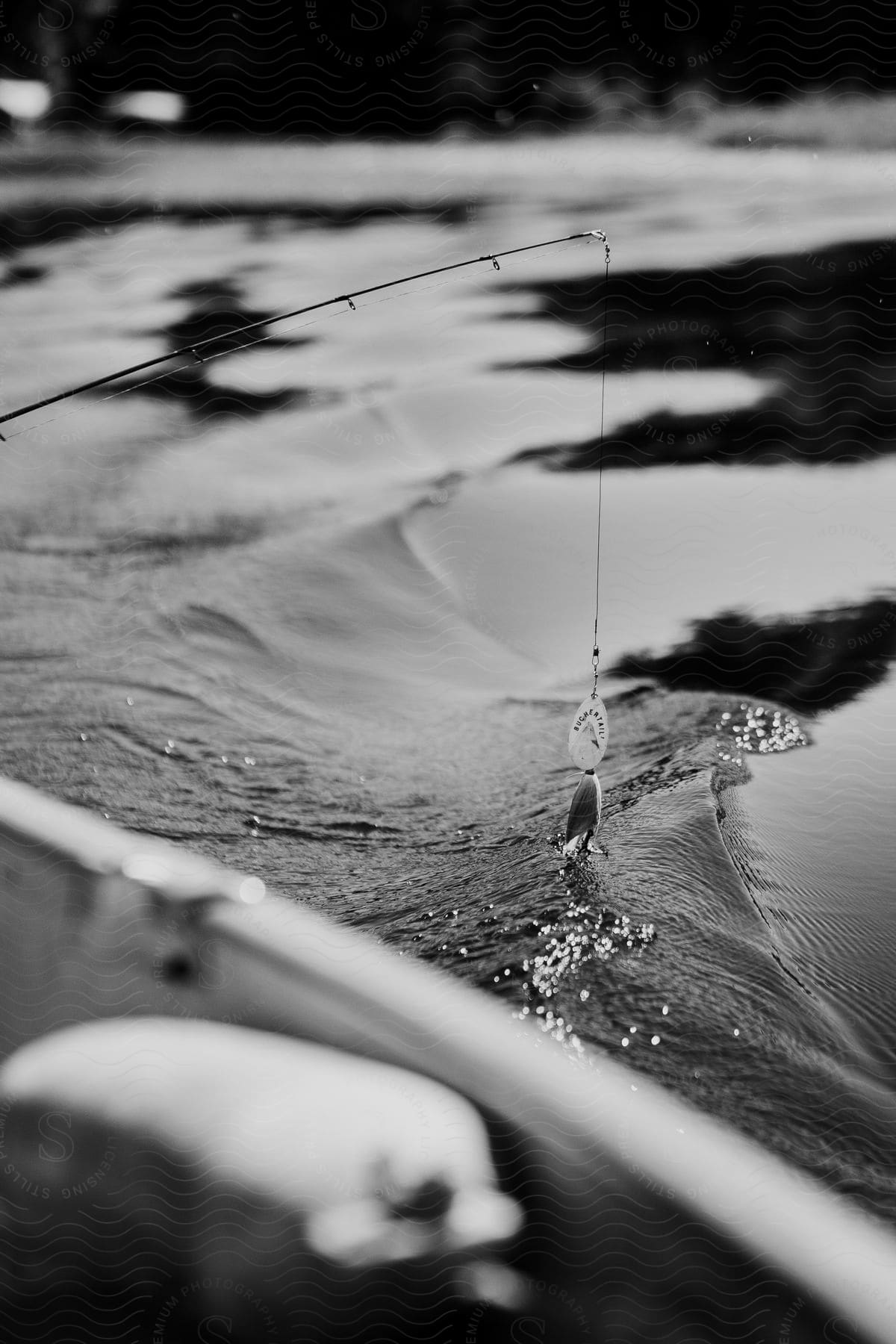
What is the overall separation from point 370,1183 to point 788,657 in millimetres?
1150

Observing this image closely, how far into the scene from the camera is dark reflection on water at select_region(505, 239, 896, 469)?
1981mm

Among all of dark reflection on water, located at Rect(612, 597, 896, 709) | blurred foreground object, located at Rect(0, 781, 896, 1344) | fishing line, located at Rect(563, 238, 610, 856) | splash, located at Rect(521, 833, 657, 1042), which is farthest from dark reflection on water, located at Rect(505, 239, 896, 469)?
blurred foreground object, located at Rect(0, 781, 896, 1344)

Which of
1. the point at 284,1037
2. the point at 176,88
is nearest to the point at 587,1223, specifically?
the point at 284,1037

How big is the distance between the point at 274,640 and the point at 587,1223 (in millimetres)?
1063

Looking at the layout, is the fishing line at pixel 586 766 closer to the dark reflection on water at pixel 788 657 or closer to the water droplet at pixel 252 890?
the water droplet at pixel 252 890

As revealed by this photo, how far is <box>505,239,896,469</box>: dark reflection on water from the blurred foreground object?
1307 millimetres

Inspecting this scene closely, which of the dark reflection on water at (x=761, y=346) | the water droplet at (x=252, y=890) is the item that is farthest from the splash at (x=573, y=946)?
the dark reflection on water at (x=761, y=346)

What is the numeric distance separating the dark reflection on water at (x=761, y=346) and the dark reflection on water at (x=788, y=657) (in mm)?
400

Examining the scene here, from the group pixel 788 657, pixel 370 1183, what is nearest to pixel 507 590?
pixel 788 657

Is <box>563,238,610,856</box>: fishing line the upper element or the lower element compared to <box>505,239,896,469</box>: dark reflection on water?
lower

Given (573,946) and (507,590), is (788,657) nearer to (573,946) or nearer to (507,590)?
(507,590)

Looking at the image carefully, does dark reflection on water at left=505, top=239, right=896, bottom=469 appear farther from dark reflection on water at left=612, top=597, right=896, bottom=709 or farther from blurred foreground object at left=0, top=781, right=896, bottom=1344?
blurred foreground object at left=0, top=781, right=896, bottom=1344

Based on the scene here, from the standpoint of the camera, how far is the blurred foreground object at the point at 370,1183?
72cm

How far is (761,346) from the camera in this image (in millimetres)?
2088
